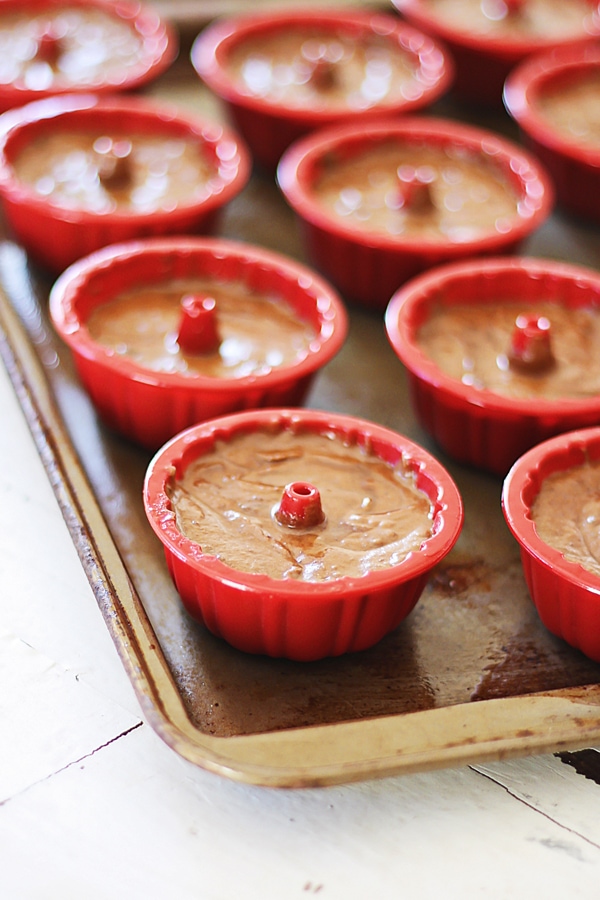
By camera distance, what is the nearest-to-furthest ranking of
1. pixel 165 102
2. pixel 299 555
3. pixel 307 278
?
pixel 299 555 → pixel 307 278 → pixel 165 102

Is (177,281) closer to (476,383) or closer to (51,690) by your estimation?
(476,383)

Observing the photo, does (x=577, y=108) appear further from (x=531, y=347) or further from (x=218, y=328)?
(x=218, y=328)

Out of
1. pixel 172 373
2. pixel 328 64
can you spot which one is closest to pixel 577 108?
pixel 328 64

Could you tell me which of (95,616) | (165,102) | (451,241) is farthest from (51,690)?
(165,102)

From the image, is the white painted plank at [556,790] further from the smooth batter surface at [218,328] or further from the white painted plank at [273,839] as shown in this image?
the smooth batter surface at [218,328]

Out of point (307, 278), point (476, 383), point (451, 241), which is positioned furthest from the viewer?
point (451, 241)

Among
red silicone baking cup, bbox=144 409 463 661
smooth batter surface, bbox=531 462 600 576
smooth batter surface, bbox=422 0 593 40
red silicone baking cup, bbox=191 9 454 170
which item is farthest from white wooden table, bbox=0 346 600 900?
smooth batter surface, bbox=422 0 593 40

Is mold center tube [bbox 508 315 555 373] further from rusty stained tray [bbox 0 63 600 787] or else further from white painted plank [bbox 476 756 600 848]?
white painted plank [bbox 476 756 600 848]

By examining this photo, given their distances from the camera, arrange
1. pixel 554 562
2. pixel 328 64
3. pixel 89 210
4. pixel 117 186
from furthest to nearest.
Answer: pixel 328 64 → pixel 117 186 → pixel 89 210 → pixel 554 562

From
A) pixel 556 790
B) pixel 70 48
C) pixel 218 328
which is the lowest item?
pixel 556 790
